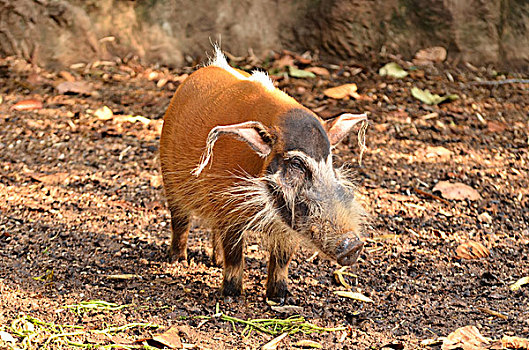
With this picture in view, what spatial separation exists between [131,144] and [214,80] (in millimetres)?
2005

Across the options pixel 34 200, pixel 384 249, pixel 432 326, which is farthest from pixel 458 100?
pixel 34 200

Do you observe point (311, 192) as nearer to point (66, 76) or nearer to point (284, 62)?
point (284, 62)

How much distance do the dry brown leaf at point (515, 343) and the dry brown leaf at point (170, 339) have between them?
1.55 metres

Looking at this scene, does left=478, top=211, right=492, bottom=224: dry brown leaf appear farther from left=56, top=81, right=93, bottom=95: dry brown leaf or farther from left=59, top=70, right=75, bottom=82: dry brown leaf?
left=59, top=70, right=75, bottom=82: dry brown leaf

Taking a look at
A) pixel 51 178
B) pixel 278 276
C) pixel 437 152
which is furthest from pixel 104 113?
pixel 278 276

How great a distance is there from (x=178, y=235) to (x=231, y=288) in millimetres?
639

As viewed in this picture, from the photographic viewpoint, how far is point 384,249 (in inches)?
186

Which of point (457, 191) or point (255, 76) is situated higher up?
point (255, 76)

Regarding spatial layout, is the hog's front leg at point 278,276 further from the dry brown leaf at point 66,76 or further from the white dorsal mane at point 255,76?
the dry brown leaf at point 66,76

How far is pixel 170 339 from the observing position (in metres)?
3.39

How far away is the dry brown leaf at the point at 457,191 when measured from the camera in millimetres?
5379

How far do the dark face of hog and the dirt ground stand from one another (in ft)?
1.73

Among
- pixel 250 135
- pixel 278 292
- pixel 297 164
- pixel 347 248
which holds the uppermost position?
pixel 250 135

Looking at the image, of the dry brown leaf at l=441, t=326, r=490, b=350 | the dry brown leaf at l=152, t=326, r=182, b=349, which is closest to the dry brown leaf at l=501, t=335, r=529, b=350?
the dry brown leaf at l=441, t=326, r=490, b=350
